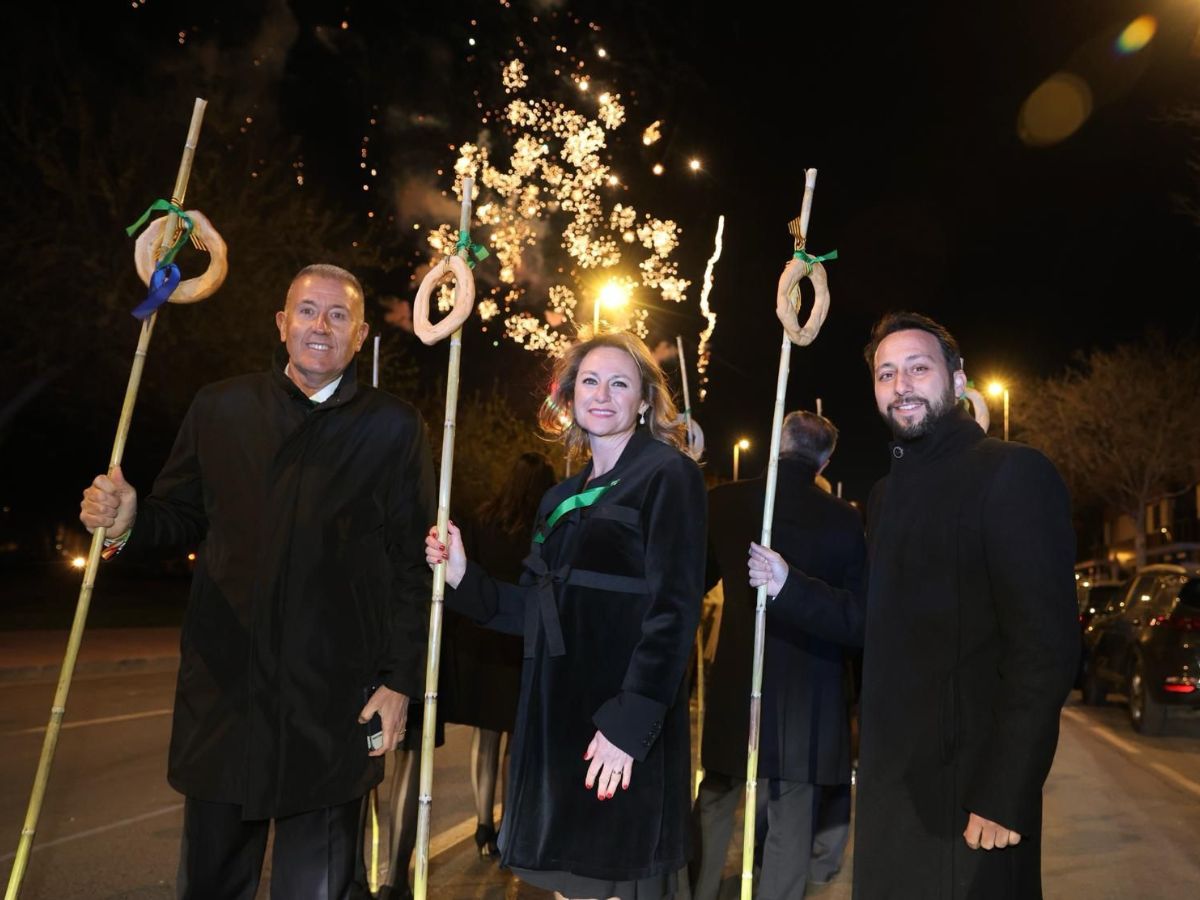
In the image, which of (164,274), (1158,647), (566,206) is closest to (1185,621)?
(1158,647)

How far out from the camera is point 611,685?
346 cm

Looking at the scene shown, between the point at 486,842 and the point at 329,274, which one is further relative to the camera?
the point at 486,842

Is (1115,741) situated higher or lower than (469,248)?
lower

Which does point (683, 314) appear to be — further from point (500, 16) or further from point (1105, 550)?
point (1105, 550)

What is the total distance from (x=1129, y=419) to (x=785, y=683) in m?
47.8

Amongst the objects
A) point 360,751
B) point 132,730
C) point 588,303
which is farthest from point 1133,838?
point 588,303

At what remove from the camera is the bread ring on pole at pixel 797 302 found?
166 inches

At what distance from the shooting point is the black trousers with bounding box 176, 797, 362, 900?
3.53 metres

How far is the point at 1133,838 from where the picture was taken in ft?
25.9

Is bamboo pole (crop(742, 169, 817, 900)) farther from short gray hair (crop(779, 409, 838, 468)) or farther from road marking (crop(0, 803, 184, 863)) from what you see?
road marking (crop(0, 803, 184, 863))

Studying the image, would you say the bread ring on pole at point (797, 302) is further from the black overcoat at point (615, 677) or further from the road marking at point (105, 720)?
the road marking at point (105, 720)

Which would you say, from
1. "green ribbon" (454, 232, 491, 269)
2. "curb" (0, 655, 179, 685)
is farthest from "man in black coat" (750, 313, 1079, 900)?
"curb" (0, 655, 179, 685)

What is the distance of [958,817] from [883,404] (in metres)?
1.15

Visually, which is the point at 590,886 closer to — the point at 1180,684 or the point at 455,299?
the point at 455,299
